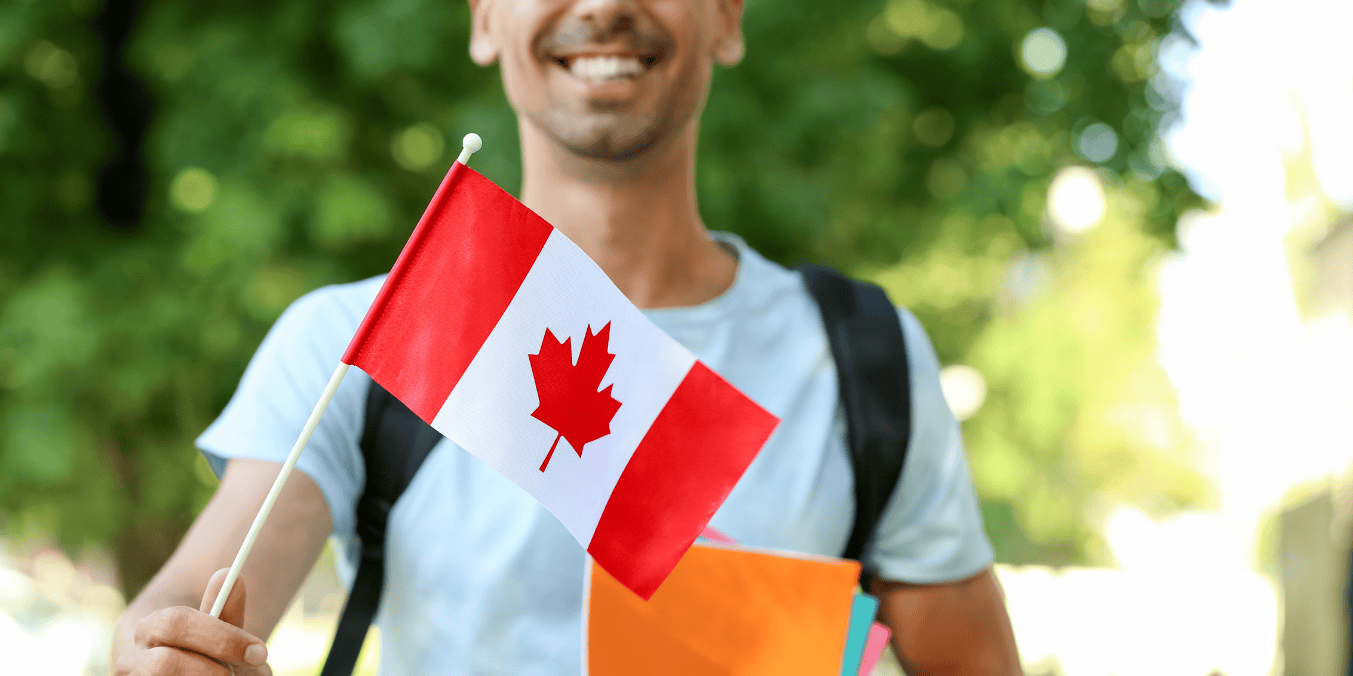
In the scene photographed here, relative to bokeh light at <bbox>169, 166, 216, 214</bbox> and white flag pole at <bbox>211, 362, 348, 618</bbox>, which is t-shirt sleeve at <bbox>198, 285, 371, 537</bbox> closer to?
white flag pole at <bbox>211, 362, 348, 618</bbox>

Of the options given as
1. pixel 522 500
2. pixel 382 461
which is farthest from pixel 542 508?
pixel 382 461

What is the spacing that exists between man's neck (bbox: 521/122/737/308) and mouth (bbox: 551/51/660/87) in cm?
13

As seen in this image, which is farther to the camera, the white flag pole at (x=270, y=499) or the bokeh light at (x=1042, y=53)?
the bokeh light at (x=1042, y=53)

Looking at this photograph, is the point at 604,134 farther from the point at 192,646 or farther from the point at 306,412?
the point at 192,646

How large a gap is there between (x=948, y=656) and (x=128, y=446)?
3694 mm

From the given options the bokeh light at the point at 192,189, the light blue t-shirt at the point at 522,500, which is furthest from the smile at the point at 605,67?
the bokeh light at the point at 192,189

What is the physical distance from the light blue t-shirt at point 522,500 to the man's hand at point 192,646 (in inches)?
15.3

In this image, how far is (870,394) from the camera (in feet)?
5.58

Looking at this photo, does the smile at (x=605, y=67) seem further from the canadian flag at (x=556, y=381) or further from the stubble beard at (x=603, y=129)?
the canadian flag at (x=556, y=381)

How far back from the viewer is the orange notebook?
4.71 ft

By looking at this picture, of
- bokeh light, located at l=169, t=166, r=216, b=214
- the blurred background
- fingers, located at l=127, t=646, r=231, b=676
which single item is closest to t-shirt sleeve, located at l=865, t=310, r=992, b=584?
fingers, located at l=127, t=646, r=231, b=676

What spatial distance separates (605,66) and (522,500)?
27.4 inches

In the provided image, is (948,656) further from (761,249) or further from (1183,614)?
(1183,614)

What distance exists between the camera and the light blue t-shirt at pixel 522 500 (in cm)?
157
